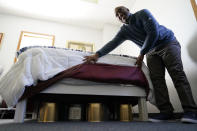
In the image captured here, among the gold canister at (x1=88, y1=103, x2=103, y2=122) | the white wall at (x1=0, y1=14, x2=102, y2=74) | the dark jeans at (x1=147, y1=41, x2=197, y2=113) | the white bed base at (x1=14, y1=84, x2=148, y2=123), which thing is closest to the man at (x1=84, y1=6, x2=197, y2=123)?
the dark jeans at (x1=147, y1=41, x2=197, y2=113)

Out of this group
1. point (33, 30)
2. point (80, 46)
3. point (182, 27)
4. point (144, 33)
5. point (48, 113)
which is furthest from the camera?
point (80, 46)

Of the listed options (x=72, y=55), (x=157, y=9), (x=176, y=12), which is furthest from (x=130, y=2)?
(x=72, y=55)

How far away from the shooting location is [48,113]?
105 cm

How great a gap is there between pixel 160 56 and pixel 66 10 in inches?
83.8

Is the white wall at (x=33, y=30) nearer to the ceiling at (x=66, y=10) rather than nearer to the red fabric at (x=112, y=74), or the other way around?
the ceiling at (x=66, y=10)

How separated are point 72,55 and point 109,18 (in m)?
2.09

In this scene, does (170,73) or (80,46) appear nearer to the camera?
(170,73)

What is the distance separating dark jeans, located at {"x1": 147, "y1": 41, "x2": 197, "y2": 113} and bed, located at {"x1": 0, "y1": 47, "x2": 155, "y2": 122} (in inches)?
→ 2.5

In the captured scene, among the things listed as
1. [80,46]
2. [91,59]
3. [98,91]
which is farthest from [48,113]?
[80,46]

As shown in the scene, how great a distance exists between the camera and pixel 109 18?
2.96 meters

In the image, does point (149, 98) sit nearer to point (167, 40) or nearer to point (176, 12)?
point (167, 40)

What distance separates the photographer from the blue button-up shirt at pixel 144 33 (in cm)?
103

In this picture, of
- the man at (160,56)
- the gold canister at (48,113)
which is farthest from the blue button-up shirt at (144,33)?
the gold canister at (48,113)

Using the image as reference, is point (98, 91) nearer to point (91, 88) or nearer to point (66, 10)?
point (91, 88)
